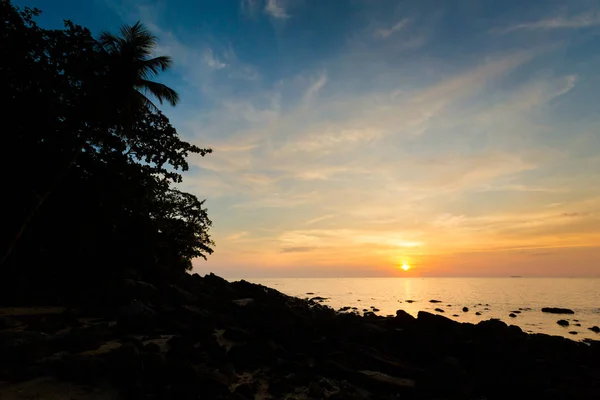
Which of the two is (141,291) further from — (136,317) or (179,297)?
(136,317)

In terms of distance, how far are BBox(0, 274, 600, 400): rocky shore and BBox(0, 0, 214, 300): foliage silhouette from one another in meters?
4.10

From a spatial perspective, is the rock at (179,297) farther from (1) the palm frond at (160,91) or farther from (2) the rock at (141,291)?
(1) the palm frond at (160,91)

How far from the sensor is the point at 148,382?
291 inches

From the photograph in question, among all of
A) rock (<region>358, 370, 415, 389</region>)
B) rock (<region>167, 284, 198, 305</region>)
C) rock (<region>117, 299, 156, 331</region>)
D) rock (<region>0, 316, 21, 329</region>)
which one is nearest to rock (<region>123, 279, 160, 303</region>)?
rock (<region>167, 284, 198, 305</region>)

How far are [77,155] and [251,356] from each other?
1246 cm

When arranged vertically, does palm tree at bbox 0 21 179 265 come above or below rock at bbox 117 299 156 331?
above

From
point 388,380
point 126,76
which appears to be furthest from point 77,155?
point 388,380

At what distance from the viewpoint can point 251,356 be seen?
994 centimetres

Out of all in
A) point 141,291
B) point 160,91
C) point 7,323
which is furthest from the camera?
point 160,91

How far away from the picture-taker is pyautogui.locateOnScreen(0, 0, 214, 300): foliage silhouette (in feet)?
47.4

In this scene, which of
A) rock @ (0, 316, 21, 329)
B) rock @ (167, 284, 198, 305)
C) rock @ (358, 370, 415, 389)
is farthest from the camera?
rock @ (167, 284, 198, 305)

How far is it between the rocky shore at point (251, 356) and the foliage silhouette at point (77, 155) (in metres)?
4.10

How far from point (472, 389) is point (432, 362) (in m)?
2.75

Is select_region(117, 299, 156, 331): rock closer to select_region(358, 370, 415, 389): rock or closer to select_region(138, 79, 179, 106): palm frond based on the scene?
select_region(358, 370, 415, 389): rock
